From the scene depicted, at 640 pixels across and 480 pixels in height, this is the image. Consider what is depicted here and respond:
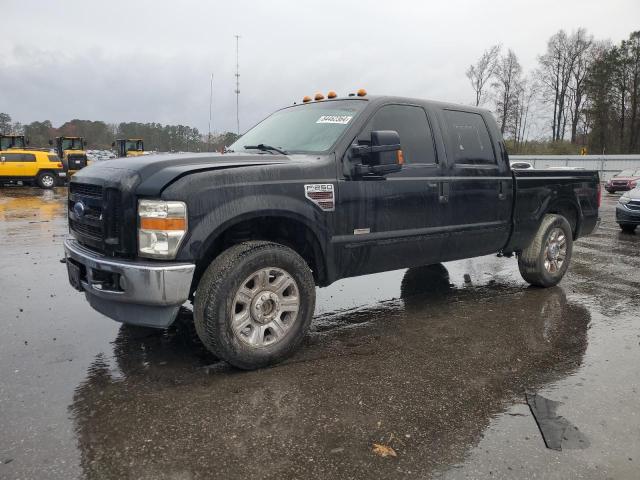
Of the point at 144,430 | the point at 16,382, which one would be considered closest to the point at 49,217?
the point at 16,382

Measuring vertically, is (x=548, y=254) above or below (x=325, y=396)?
above

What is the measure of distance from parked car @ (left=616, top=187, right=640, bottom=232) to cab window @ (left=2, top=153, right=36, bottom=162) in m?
22.5

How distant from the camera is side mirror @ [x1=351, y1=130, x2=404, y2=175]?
149 inches

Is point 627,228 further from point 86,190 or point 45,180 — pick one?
point 45,180

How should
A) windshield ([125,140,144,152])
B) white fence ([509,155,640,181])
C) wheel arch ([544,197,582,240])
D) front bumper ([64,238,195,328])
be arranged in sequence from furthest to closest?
windshield ([125,140,144,152]) < white fence ([509,155,640,181]) < wheel arch ([544,197,582,240]) < front bumper ([64,238,195,328])

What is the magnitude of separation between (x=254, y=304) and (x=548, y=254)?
3948 mm

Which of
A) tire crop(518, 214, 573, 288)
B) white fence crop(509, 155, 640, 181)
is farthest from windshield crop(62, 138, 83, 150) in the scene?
tire crop(518, 214, 573, 288)

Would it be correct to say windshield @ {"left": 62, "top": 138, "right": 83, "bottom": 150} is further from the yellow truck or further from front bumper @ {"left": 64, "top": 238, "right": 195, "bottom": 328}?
front bumper @ {"left": 64, "top": 238, "right": 195, "bottom": 328}

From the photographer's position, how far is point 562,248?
605cm

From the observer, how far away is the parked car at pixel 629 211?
10781 mm

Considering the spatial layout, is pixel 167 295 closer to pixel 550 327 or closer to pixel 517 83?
pixel 550 327

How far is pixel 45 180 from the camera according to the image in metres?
23.0

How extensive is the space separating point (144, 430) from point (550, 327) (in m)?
3.48

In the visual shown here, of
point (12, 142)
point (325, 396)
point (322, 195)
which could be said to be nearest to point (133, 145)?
point (12, 142)
